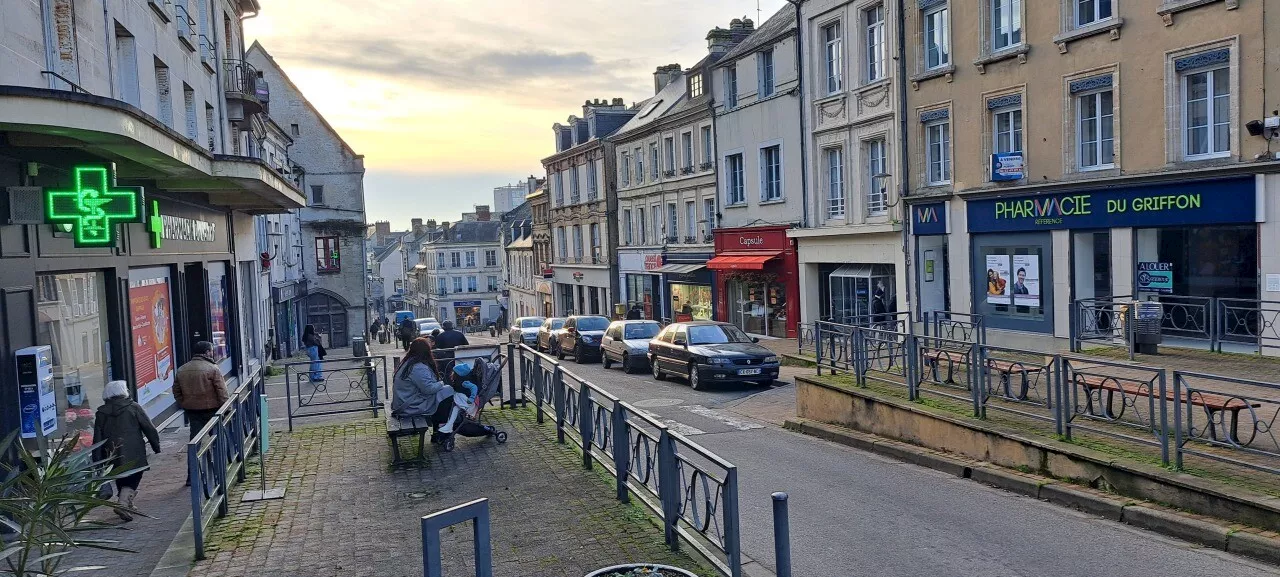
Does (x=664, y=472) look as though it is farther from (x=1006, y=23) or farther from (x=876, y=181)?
(x=876, y=181)

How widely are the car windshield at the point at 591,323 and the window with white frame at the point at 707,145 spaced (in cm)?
858

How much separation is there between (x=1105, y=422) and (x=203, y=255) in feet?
50.7

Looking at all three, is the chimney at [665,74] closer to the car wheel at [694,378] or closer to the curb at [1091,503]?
the car wheel at [694,378]

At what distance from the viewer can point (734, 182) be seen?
3192cm

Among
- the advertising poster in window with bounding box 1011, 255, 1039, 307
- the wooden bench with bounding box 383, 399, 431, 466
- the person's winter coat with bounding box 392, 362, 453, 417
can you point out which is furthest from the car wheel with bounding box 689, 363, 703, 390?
the wooden bench with bounding box 383, 399, 431, 466

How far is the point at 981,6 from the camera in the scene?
1934cm

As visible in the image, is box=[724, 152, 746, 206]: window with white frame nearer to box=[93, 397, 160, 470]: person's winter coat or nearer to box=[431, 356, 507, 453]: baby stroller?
box=[431, 356, 507, 453]: baby stroller

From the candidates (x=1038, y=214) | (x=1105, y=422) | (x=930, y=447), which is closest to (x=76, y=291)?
(x=930, y=447)

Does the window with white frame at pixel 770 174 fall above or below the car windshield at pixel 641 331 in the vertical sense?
above

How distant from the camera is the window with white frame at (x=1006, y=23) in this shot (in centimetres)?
1873

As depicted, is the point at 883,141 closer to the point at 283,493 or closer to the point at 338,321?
the point at 283,493

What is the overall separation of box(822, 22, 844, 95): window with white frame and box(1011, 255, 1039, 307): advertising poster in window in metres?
8.31

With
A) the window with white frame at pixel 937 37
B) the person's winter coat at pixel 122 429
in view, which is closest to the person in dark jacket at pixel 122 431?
the person's winter coat at pixel 122 429

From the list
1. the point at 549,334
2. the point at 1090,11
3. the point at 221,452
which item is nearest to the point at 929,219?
the point at 1090,11
